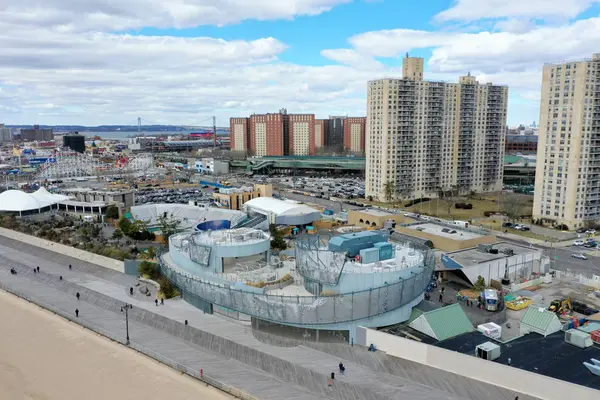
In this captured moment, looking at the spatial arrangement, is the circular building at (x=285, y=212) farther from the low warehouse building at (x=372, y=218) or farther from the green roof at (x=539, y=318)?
the green roof at (x=539, y=318)

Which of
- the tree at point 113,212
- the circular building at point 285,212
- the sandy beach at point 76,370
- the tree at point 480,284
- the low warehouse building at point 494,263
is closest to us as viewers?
the sandy beach at point 76,370

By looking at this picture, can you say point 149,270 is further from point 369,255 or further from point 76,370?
point 369,255

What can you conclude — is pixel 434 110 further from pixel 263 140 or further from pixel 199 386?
pixel 263 140

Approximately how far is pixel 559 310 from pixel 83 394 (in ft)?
66.1

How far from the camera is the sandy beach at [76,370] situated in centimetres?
1731

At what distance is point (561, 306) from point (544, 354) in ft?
21.5

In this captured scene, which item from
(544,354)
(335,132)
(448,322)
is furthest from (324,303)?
(335,132)

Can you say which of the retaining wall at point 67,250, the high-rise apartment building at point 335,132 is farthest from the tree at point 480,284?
the high-rise apartment building at point 335,132

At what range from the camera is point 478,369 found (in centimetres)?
1673

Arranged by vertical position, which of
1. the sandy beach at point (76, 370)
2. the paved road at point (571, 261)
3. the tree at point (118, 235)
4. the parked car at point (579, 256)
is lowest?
the sandy beach at point (76, 370)

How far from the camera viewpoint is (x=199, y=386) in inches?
679

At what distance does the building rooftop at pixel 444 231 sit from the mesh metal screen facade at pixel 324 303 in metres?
11.2

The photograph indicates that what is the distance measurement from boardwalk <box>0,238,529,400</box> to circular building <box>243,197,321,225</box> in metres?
16.9

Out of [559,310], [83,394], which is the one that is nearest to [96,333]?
[83,394]
